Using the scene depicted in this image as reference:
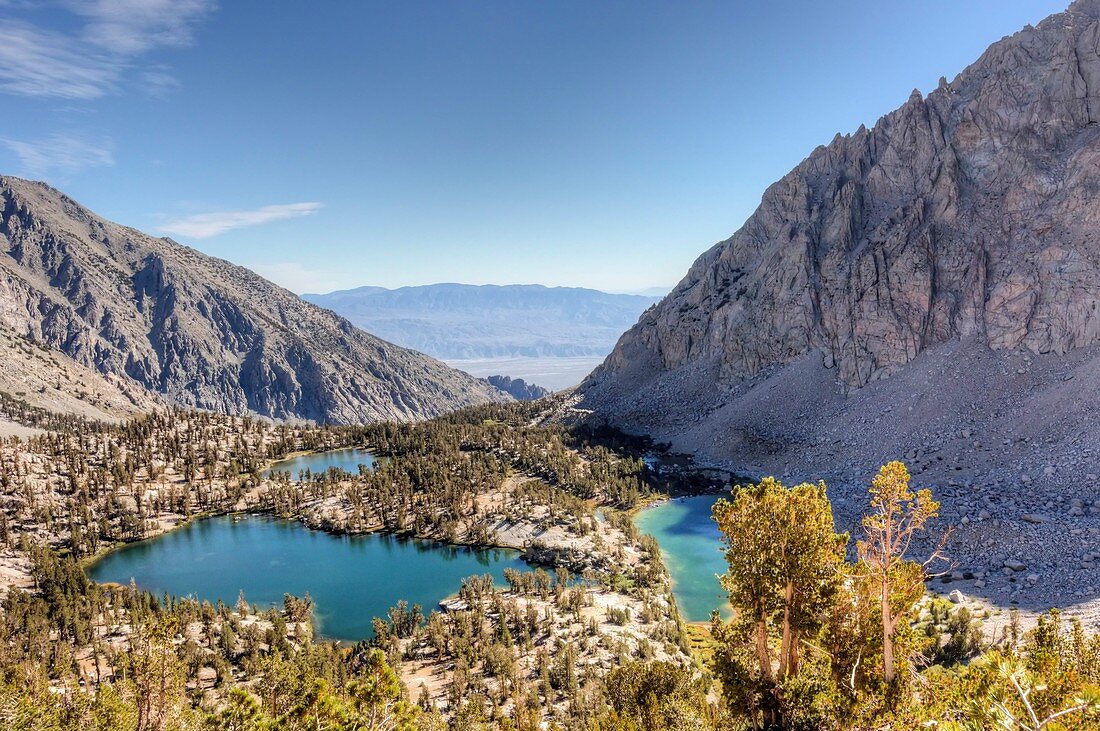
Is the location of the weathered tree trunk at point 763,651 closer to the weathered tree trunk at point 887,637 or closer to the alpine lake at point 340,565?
the weathered tree trunk at point 887,637

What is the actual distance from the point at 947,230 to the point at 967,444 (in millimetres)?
33599

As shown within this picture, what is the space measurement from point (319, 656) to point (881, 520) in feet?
98.9

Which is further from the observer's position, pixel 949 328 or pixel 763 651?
pixel 949 328

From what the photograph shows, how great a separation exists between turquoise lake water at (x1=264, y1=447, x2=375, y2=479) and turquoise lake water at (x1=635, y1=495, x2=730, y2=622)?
46798 millimetres

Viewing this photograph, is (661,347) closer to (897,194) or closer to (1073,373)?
(897,194)

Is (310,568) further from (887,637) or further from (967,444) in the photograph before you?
(967,444)

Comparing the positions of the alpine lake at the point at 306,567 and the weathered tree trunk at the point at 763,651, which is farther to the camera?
the alpine lake at the point at 306,567

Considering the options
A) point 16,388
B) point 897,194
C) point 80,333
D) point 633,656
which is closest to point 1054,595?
point 633,656

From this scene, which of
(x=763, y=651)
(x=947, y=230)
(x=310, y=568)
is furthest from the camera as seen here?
(x=947, y=230)

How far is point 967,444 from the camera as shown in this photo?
58.5 meters

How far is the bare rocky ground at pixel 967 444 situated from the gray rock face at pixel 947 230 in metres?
3.96

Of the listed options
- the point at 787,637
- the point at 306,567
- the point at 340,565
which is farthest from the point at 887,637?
the point at 306,567


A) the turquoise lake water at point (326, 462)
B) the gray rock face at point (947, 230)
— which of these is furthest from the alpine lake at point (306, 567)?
the gray rock face at point (947, 230)

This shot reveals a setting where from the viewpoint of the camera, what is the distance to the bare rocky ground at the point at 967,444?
127 feet
